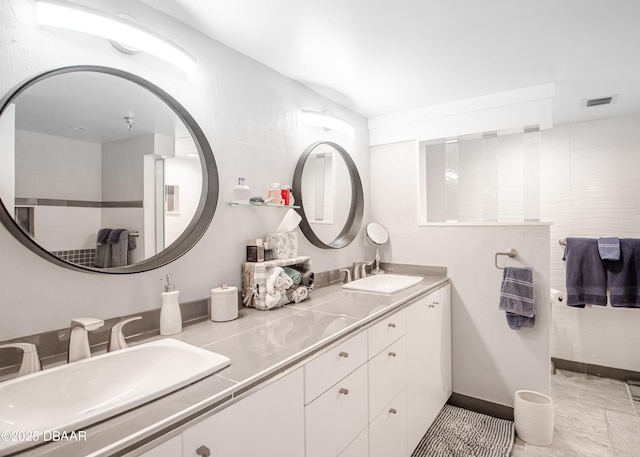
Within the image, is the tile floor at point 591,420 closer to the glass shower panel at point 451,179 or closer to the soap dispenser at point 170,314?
the glass shower panel at point 451,179

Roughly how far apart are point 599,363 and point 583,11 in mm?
2905

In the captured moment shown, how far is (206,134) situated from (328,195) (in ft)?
3.50

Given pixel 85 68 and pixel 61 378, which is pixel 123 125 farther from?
pixel 61 378

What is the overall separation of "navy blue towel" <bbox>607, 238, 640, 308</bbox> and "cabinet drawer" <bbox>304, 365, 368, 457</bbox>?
2088 millimetres

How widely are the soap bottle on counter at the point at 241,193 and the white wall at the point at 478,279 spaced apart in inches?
58.1

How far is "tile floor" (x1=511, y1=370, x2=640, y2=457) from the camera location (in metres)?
2.02

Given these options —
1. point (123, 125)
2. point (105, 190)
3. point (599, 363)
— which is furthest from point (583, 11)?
point (599, 363)

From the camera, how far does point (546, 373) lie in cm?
225

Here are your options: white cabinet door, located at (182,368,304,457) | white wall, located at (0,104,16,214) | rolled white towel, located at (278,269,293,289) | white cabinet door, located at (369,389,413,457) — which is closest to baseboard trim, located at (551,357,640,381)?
white cabinet door, located at (369,389,413,457)

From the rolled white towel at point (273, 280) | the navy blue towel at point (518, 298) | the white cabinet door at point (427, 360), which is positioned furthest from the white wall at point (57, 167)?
the navy blue towel at point (518, 298)

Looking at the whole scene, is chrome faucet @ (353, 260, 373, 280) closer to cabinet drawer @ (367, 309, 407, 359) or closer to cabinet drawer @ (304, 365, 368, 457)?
cabinet drawer @ (367, 309, 407, 359)

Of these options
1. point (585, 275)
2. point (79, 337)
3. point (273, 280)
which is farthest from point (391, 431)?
point (585, 275)

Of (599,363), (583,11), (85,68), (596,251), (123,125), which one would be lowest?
(599,363)

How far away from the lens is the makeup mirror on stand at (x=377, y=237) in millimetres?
2748
